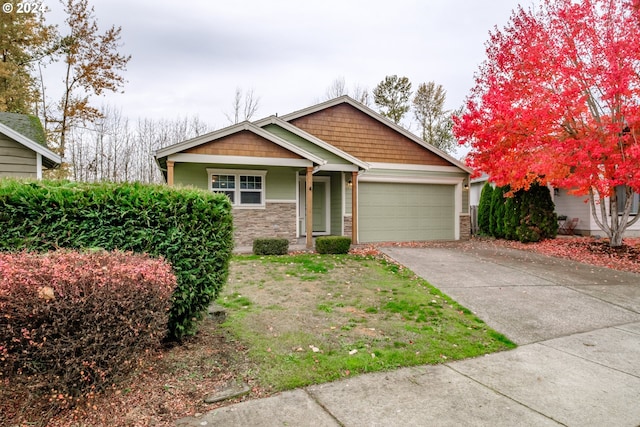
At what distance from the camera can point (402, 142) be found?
44.7 feet

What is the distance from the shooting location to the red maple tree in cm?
867

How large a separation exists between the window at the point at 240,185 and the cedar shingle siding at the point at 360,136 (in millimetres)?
2915

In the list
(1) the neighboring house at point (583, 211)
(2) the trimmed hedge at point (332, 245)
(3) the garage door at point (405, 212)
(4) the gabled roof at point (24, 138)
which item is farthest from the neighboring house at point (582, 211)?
(4) the gabled roof at point (24, 138)

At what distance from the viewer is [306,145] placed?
38.8ft

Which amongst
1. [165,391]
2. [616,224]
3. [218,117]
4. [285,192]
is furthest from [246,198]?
[218,117]

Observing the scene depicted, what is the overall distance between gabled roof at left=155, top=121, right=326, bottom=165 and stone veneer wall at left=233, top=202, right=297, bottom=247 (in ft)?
6.66

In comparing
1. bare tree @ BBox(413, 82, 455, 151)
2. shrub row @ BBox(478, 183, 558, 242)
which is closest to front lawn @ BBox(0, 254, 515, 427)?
shrub row @ BBox(478, 183, 558, 242)

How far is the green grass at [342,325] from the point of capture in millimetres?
3455

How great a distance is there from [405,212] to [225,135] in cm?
Answer: 732

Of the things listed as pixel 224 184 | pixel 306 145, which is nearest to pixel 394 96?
pixel 306 145

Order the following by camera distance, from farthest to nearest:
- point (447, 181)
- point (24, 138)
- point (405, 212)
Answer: point (447, 181)
point (405, 212)
point (24, 138)

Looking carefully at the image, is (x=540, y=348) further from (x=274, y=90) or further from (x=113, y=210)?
(x=274, y=90)

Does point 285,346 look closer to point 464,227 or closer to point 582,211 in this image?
point 464,227

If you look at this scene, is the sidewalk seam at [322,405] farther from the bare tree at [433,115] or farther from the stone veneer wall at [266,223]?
the bare tree at [433,115]
